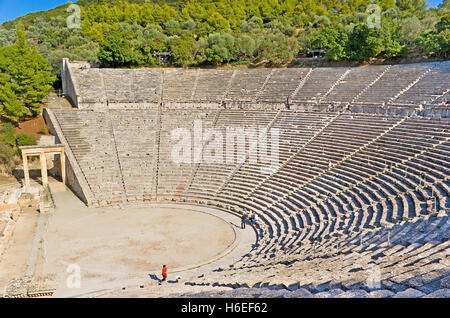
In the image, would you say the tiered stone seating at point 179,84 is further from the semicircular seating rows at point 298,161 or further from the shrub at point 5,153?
the shrub at point 5,153

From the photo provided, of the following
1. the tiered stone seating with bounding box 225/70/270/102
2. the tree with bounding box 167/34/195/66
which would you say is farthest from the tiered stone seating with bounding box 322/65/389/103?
the tree with bounding box 167/34/195/66

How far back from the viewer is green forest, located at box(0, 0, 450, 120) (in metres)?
30.1

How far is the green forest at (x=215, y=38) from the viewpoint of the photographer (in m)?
30.1

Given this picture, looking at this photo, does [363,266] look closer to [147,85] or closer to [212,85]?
[212,85]

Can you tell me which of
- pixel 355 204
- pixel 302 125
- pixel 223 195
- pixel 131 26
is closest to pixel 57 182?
pixel 223 195

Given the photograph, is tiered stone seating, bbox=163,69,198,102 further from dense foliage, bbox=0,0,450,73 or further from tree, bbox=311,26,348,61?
tree, bbox=311,26,348,61

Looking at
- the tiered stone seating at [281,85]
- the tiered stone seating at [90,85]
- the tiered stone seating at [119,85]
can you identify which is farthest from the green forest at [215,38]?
the tiered stone seating at [281,85]

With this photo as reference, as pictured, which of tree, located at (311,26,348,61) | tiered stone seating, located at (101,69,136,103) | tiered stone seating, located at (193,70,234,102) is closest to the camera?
tiered stone seating, located at (101,69,136,103)

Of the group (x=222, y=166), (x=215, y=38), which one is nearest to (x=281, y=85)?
(x=222, y=166)

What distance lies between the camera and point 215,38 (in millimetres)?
40625

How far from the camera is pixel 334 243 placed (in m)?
12.5

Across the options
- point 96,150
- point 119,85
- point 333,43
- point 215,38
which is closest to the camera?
point 96,150

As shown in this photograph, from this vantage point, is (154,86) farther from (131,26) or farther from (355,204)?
(131,26)

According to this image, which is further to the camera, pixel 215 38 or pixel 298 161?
pixel 215 38
